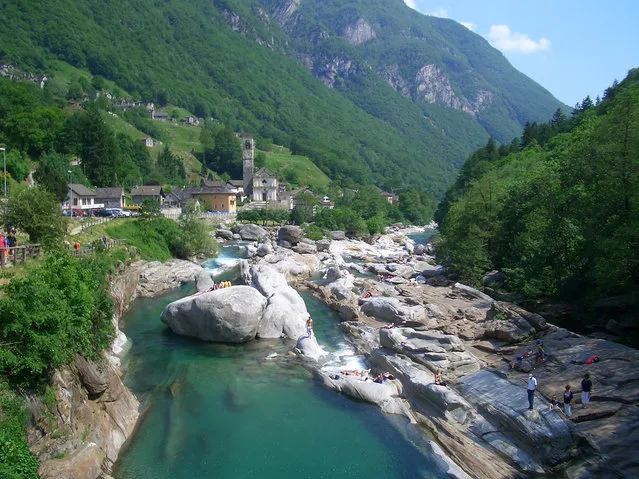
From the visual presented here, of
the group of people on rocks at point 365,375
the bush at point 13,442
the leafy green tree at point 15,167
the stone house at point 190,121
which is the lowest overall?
the group of people on rocks at point 365,375

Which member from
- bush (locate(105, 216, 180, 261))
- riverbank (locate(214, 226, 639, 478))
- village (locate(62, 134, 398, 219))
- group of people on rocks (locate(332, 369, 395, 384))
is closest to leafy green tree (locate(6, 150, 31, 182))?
village (locate(62, 134, 398, 219))

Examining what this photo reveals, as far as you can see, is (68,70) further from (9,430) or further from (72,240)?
(9,430)

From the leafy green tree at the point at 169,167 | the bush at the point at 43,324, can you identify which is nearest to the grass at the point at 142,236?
the bush at the point at 43,324

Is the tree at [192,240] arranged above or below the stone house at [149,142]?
below

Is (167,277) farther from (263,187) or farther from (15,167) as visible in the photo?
(263,187)

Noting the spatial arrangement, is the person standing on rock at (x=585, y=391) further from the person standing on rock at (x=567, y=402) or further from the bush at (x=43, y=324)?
the bush at (x=43, y=324)

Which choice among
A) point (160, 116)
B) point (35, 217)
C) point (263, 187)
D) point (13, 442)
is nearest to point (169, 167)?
point (263, 187)

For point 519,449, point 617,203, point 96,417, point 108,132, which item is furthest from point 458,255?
point 108,132
